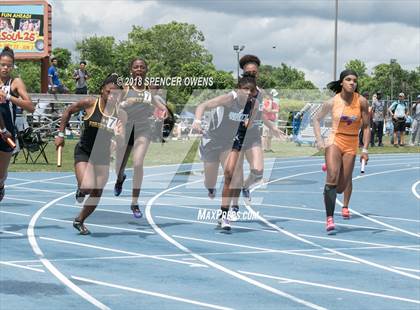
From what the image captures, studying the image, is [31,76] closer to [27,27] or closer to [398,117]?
[27,27]

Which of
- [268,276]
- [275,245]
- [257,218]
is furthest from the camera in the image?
[257,218]

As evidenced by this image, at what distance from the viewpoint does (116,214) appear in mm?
14414

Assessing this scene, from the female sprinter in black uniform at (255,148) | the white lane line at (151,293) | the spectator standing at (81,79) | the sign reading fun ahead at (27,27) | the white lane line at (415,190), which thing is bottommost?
the white lane line at (151,293)

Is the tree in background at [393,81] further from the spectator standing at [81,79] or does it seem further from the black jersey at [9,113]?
the black jersey at [9,113]

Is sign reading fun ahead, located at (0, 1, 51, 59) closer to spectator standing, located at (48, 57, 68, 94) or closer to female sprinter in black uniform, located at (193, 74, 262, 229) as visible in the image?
spectator standing, located at (48, 57, 68, 94)

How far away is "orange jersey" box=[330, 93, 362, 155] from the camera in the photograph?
10680 mm

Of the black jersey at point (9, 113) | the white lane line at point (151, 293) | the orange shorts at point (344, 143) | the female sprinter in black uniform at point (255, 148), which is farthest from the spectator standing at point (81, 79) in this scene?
the white lane line at point (151, 293)

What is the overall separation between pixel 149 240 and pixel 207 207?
3850 mm

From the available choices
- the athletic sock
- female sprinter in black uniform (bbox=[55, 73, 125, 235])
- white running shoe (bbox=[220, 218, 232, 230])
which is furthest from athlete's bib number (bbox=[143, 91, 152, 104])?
the athletic sock

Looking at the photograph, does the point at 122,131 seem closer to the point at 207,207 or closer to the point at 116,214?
the point at 116,214

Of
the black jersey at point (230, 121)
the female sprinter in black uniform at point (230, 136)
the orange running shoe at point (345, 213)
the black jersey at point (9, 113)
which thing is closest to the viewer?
the black jersey at point (9, 113)

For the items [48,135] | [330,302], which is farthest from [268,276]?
[48,135]

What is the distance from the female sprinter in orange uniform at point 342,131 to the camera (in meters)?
10.6

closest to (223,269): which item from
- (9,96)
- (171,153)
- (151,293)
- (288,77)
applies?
(151,293)
